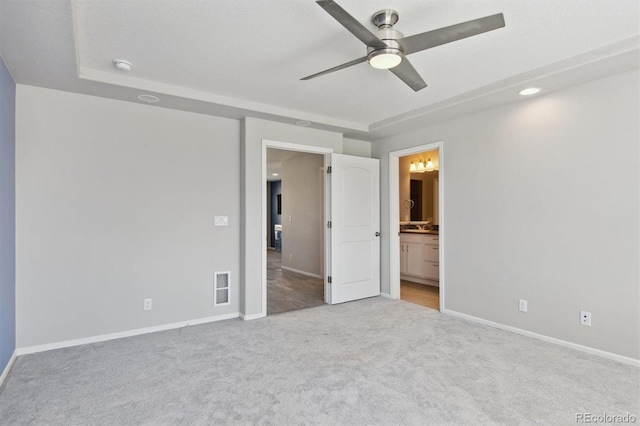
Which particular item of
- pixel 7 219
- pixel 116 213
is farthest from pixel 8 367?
pixel 116 213

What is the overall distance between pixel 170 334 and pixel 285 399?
5.62 feet

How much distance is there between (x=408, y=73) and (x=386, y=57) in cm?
30

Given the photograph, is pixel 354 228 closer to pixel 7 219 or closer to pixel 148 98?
pixel 148 98

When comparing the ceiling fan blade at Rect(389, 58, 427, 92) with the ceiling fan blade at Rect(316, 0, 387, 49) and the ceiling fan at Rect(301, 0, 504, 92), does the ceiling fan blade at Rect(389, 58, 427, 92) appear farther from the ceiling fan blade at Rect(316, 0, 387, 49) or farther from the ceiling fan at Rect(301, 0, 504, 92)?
the ceiling fan blade at Rect(316, 0, 387, 49)

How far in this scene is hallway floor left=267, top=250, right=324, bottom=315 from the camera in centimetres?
439

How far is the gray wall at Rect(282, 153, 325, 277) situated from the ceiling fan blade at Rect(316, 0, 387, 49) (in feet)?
13.7

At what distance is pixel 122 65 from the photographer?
2652 mm

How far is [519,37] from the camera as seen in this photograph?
7.59 feet

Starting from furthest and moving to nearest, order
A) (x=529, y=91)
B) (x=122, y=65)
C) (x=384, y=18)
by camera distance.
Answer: (x=529, y=91)
(x=122, y=65)
(x=384, y=18)

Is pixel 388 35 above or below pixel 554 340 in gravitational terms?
above

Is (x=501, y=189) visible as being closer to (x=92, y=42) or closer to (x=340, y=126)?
(x=340, y=126)

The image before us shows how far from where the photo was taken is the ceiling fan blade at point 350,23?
1.59m

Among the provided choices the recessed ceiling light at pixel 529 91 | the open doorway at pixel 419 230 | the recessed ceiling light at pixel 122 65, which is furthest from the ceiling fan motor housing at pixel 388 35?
the open doorway at pixel 419 230

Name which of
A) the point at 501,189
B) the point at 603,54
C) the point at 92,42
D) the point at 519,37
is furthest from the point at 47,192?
the point at 603,54
